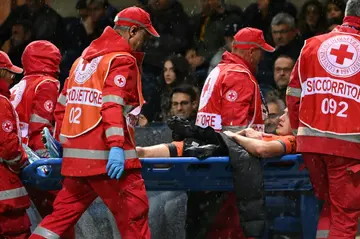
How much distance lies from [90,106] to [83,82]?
7.7 inches

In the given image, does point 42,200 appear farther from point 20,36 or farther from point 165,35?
point 20,36

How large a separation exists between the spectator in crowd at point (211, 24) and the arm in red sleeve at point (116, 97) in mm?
4732

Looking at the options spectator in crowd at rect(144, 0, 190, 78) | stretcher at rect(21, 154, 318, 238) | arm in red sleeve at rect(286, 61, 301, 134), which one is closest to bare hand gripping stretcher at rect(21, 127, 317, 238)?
stretcher at rect(21, 154, 318, 238)

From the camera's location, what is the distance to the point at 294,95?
8672 millimetres

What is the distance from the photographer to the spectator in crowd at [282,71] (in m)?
11.8

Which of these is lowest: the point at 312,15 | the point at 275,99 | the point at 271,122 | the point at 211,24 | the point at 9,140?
the point at 271,122

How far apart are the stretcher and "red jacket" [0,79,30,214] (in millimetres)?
109

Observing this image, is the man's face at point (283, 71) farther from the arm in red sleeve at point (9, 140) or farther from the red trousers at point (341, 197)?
the arm in red sleeve at point (9, 140)

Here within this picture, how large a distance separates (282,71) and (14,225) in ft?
12.0

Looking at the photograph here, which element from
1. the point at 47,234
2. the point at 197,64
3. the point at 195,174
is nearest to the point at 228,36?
the point at 197,64

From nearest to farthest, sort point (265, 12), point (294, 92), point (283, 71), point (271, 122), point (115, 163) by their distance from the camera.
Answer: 1. point (115, 163)
2. point (294, 92)
3. point (271, 122)
4. point (283, 71)
5. point (265, 12)

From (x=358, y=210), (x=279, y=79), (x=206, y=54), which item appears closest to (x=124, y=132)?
(x=358, y=210)

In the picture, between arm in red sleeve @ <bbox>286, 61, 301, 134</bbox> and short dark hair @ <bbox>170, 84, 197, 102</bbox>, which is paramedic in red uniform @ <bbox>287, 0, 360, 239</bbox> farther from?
short dark hair @ <bbox>170, 84, 197, 102</bbox>

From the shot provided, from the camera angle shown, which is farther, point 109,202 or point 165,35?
point 165,35
